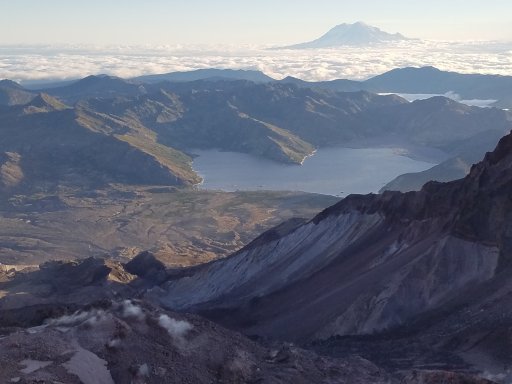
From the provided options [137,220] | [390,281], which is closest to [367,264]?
[390,281]

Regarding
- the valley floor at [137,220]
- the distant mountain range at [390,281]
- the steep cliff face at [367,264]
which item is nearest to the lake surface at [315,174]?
the valley floor at [137,220]

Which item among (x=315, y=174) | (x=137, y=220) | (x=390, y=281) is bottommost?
(x=137, y=220)

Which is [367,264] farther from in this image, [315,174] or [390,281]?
[315,174]

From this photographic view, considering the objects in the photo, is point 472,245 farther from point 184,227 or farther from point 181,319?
point 184,227

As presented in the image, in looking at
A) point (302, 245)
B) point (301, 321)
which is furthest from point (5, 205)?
point (301, 321)

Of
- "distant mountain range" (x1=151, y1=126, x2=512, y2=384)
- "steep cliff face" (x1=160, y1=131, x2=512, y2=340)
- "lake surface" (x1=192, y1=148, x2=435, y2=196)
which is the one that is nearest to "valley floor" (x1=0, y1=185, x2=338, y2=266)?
"lake surface" (x1=192, y1=148, x2=435, y2=196)
